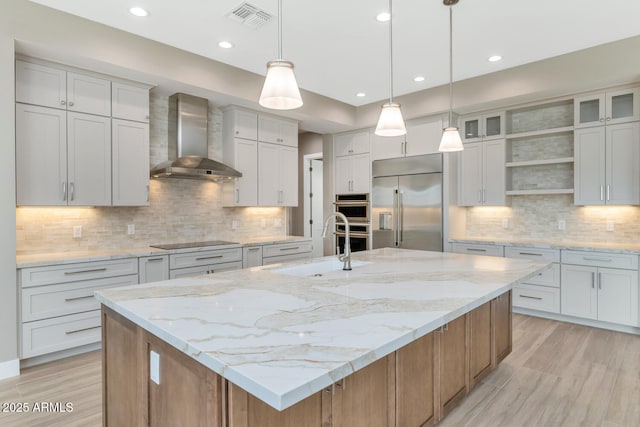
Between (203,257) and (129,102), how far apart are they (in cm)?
170

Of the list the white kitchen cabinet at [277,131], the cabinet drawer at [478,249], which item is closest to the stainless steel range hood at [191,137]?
the white kitchen cabinet at [277,131]

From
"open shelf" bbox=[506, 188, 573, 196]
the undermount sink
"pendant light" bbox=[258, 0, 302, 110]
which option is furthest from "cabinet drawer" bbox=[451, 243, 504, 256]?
"pendant light" bbox=[258, 0, 302, 110]

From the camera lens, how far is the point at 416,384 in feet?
5.50

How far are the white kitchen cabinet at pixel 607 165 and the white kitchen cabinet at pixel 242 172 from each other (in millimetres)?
3747

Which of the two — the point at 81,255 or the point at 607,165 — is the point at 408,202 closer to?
the point at 607,165

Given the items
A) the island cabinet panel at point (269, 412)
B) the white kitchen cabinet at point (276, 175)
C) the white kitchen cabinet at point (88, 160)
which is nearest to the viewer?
the island cabinet panel at point (269, 412)

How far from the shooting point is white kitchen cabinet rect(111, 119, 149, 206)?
3.40 metres

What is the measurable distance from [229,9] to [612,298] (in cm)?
447

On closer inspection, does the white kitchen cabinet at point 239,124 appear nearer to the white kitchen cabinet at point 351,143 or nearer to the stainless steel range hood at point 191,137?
the stainless steel range hood at point 191,137

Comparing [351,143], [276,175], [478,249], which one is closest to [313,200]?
[351,143]

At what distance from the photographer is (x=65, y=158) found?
3.09 metres

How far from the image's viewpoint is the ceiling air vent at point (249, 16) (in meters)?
Answer: 2.74

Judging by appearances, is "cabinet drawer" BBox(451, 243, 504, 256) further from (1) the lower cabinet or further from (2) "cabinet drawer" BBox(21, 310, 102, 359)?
(2) "cabinet drawer" BBox(21, 310, 102, 359)

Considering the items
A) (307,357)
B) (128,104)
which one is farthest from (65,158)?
(307,357)
